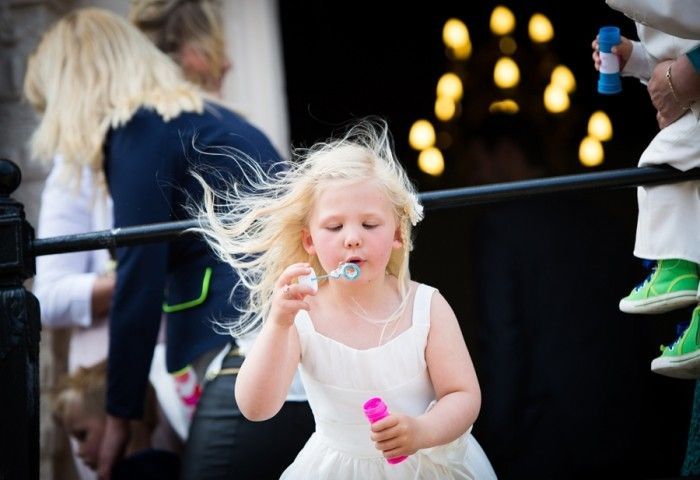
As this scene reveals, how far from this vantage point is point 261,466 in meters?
3.02

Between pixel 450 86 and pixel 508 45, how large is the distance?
484 mm


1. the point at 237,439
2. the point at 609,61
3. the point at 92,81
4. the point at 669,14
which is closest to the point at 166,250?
the point at 237,439

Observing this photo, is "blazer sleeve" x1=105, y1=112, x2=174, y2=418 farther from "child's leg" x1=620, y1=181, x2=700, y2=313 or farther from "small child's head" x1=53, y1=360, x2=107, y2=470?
"child's leg" x1=620, y1=181, x2=700, y2=313

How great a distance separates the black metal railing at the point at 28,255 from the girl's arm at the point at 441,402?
38 centimetres

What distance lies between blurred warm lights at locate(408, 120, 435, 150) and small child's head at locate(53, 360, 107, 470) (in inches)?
165

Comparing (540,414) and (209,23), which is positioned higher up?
(209,23)

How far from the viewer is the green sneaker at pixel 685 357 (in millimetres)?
2579

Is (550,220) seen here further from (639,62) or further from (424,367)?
(424,367)

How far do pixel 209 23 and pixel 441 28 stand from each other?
155 inches

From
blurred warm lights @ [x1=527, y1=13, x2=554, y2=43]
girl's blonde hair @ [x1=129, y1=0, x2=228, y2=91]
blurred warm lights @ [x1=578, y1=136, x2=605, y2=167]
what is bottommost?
blurred warm lights @ [x1=578, y1=136, x2=605, y2=167]

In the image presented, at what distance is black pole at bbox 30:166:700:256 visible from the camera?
2.72m

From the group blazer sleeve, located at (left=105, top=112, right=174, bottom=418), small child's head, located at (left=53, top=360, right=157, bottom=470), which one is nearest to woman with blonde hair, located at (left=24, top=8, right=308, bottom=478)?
blazer sleeve, located at (left=105, top=112, right=174, bottom=418)

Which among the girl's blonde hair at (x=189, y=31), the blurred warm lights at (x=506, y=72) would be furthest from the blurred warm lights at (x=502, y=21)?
the girl's blonde hair at (x=189, y=31)

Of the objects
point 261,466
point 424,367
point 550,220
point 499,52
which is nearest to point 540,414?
point 550,220
